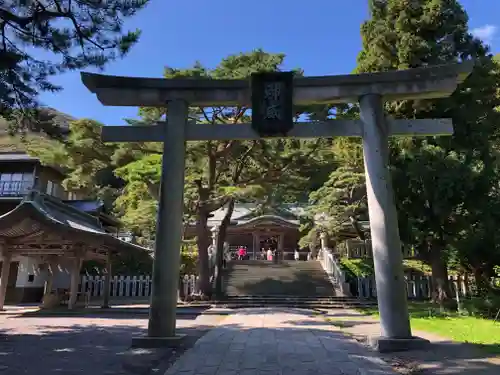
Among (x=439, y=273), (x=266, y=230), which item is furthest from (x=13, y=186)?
(x=439, y=273)

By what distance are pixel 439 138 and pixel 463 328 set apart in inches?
250

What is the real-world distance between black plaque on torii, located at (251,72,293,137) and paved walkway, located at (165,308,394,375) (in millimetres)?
3787

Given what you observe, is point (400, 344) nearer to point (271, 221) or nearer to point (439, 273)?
point (439, 273)

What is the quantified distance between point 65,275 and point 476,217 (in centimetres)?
1814

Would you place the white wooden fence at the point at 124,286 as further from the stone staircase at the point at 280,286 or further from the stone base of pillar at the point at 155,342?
the stone base of pillar at the point at 155,342

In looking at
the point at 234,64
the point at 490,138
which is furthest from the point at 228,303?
the point at 490,138

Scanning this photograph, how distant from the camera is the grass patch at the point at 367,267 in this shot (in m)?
20.7

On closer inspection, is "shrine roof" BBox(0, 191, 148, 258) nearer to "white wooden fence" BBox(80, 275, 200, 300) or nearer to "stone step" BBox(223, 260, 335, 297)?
"white wooden fence" BBox(80, 275, 200, 300)

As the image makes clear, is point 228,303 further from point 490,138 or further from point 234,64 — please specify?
point 490,138

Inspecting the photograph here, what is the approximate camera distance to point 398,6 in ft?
46.1

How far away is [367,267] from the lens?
2170 centimetres

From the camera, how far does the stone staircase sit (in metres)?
17.2

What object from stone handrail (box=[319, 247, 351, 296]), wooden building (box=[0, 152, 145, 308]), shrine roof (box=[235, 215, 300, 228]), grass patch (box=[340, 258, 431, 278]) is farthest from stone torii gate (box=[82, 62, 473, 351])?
shrine roof (box=[235, 215, 300, 228])

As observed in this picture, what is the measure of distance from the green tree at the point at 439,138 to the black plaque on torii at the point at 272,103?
6404 mm
